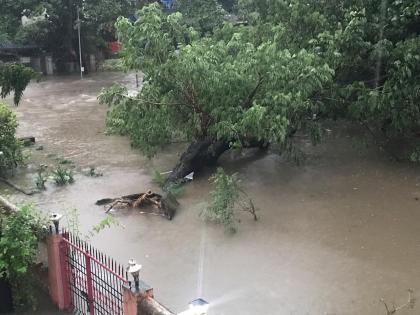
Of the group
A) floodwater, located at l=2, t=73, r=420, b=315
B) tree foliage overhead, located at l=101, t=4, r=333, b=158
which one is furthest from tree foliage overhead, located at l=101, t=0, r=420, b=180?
floodwater, located at l=2, t=73, r=420, b=315

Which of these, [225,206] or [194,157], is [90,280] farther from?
[194,157]

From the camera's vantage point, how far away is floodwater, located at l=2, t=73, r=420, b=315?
757 cm

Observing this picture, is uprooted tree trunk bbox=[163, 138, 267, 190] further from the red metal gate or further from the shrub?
the red metal gate

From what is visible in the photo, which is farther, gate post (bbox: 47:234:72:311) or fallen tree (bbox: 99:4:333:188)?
fallen tree (bbox: 99:4:333:188)

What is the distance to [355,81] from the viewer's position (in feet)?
41.5

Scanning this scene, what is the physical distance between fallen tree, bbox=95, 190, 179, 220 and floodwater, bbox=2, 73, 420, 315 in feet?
0.70

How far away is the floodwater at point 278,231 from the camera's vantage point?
7570 millimetres

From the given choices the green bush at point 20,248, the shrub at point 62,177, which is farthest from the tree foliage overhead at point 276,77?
the green bush at point 20,248

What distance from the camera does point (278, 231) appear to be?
31.1 ft

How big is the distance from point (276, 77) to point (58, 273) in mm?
5635

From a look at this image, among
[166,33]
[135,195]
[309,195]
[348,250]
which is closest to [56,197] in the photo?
[135,195]

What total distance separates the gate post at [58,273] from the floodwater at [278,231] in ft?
4.09

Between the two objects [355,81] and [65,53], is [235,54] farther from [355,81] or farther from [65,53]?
[65,53]

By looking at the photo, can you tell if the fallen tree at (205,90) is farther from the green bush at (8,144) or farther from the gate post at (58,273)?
the gate post at (58,273)
